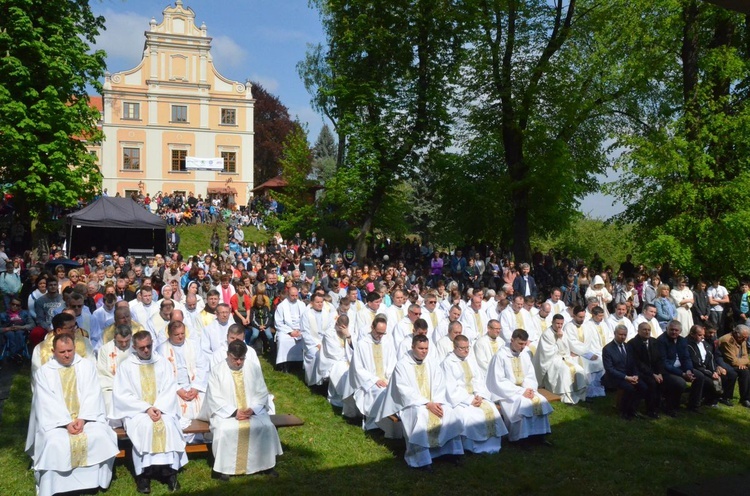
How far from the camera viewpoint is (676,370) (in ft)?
33.1

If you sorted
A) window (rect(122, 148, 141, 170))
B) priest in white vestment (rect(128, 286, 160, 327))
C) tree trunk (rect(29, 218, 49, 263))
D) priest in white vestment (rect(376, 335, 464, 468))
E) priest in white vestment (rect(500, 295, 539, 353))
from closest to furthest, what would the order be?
priest in white vestment (rect(376, 335, 464, 468))
priest in white vestment (rect(128, 286, 160, 327))
priest in white vestment (rect(500, 295, 539, 353))
tree trunk (rect(29, 218, 49, 263))
window (rect(122, 148, 141, 170))

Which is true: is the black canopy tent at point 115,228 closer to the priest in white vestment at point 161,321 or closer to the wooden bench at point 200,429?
the priest in white vestment at point 161,321

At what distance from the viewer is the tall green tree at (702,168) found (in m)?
15.5

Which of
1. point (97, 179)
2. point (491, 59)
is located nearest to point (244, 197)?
point (97, 179)

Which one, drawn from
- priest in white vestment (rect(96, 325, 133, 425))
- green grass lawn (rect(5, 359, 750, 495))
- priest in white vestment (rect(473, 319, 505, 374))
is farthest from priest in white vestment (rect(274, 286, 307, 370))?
priest in white vestment (rect(96, 325, 133, 425))

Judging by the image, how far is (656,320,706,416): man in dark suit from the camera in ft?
32.9

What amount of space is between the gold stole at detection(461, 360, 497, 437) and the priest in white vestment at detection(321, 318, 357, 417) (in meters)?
1.69

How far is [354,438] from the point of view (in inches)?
334

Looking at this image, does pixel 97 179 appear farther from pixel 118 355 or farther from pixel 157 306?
pixel 118 355

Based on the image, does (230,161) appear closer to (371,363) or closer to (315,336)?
(315,336)

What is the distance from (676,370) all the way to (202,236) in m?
24.5

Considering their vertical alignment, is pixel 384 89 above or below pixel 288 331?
above

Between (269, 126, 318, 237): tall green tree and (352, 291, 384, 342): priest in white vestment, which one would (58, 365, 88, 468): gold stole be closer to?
(352, 291, 384, 342): priest in white vestment

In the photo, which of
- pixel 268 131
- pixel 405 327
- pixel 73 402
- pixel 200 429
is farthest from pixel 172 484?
pixel 268 131
